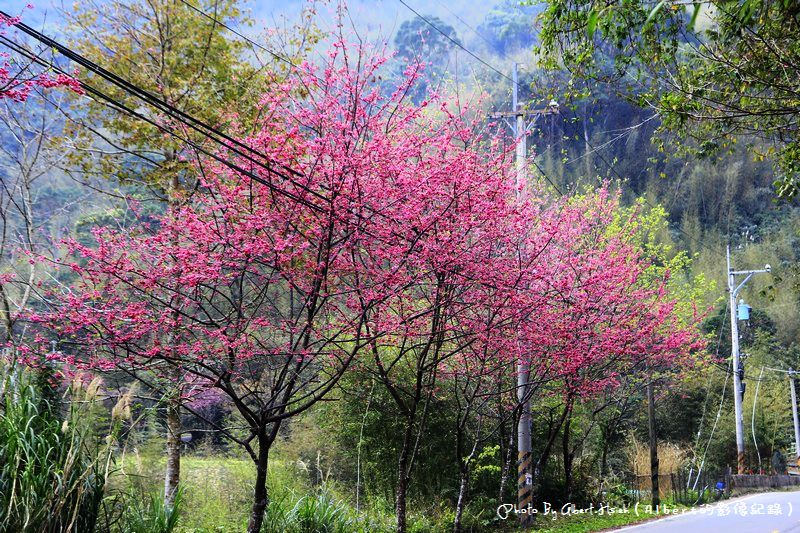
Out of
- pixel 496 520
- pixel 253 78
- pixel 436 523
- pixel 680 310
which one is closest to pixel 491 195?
pixel 253 78

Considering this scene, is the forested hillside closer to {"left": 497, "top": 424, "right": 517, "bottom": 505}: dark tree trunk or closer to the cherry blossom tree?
the cherry blossom tree

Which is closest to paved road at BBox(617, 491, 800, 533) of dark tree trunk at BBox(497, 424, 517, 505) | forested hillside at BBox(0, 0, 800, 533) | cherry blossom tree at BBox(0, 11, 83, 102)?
forested hillside at BBox(0, 0, 800, 533)

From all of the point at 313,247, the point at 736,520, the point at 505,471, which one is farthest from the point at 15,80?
the point at 736,520

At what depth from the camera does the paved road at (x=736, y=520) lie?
1274cm

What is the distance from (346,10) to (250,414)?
4634 mm

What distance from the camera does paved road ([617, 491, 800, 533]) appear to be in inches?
502

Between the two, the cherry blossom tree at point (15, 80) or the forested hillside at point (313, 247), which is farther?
the forested hillside at point (313, 247)

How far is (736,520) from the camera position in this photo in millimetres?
14734

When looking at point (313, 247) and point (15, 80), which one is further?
point (313, 247)

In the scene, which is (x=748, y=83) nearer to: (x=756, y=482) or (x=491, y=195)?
(x=491, y=195)

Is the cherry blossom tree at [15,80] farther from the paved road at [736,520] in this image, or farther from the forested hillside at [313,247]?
the paved road at [736,520]

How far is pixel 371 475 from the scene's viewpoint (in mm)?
14516

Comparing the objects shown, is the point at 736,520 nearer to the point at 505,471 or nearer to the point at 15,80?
the point at 505,471

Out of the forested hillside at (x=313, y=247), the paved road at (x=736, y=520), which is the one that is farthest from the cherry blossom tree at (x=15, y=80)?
the paved road at (x=736, y=520)
